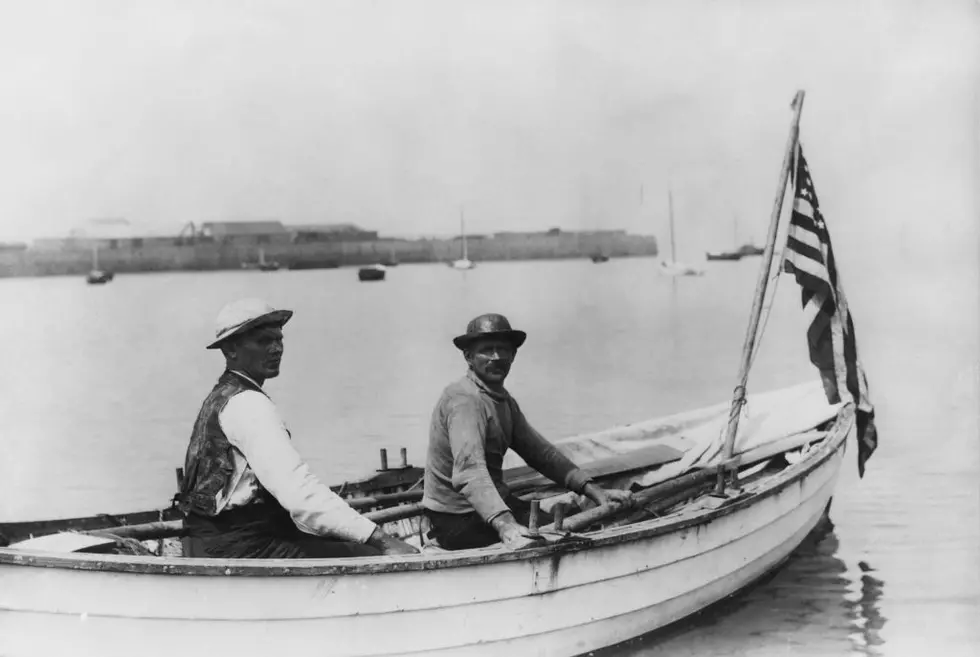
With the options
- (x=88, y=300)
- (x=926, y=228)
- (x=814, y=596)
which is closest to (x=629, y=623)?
(x=814, y=596)

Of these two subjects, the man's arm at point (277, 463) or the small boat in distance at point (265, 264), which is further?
the small boat in distance at point (265, 264)

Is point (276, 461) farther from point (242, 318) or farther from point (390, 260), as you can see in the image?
point (390, 260)

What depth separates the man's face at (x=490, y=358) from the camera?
5875 millimetres

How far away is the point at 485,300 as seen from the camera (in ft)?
130

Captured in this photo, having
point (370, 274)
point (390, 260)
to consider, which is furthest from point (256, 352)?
point (390, 260)

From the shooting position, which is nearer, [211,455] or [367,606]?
[211,455]

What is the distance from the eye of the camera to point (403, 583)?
16.9 feet

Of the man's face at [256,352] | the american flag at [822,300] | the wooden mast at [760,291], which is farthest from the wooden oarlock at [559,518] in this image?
the american flag at [822,300]

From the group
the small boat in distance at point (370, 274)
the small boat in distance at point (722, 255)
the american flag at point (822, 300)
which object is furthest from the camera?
the small boat in distance at point (722, 255)

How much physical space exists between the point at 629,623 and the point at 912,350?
15.6 metres

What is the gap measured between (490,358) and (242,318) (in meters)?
1.58

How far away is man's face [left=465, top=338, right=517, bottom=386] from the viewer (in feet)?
19.3

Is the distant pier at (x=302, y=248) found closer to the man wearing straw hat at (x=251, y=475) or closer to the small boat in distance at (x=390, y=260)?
the small boat in distance at (x=390, y=260)

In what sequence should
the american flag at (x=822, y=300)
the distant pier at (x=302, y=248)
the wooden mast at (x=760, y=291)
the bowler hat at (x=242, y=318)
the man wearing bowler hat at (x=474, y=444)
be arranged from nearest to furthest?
the bowler hat at (x=242, y=318), the man wearing bowler hat at (x=474, y=444), the wooden mast at (x=760, y=291), the american flag at (x=822, y=300), the distant pier at (x=302, y=248)
